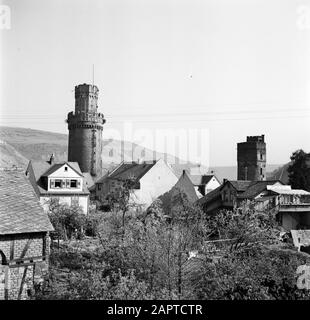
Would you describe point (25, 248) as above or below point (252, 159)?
below

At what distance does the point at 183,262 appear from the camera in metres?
15.1

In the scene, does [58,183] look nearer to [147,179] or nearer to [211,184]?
[147,179]

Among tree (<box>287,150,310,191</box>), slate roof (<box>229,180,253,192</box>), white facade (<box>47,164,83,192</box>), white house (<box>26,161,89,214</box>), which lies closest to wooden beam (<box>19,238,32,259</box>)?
white house (<box>26,161,89,214</box>)

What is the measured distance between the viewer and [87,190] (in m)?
45.0

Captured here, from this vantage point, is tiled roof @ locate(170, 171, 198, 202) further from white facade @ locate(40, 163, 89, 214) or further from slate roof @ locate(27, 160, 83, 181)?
slate roof @ locate(27, 160, 83, 181)

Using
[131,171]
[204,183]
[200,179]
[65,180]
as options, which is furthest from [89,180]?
[65,180]

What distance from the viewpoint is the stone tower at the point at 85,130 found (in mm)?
70812

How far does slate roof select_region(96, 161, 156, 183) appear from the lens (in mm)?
54759

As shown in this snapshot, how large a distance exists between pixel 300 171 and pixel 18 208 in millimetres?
43693

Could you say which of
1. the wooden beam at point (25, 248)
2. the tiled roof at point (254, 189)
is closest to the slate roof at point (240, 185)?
the tiled roof at point (254, 189)

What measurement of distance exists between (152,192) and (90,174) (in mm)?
20524
